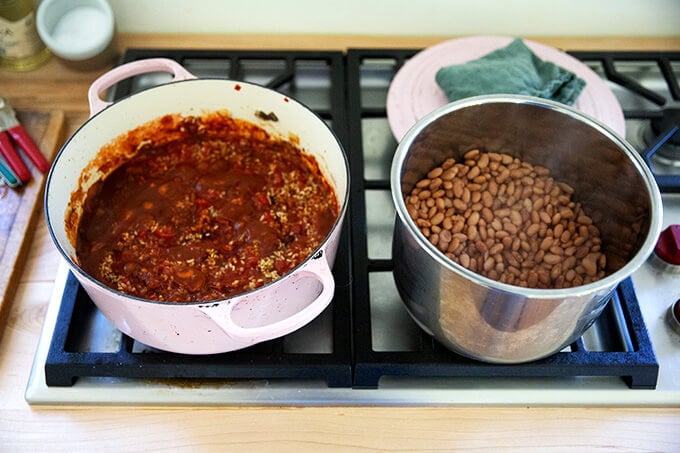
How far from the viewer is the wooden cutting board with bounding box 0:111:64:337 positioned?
94 cm

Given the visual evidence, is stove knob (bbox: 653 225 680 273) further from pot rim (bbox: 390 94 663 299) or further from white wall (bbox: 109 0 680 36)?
white wall (bbox: 109 0 680 36)

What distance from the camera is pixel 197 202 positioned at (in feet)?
3.16

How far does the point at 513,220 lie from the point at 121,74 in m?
0.56

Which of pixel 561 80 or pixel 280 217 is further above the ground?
pixel 561 80

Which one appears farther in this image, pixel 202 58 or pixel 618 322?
pixel 202 58

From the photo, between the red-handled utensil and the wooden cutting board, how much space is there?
0.01m

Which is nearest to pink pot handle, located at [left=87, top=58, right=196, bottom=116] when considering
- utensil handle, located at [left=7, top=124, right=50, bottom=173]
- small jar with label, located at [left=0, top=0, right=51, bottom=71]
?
utensil handle, located at [left=7, top=124, right=50, bottom=173]

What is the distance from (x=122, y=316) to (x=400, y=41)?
0.74 meters

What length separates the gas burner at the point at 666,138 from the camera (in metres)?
1.05

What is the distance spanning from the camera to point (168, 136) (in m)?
1.04

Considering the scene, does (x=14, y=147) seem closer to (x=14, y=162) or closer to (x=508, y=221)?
(x=14, y=162)

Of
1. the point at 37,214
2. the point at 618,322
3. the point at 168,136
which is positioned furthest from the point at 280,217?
Answer: the point at 618,322

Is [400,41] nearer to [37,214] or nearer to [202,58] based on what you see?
[202,58]

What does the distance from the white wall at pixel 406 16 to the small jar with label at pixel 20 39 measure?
14cm
